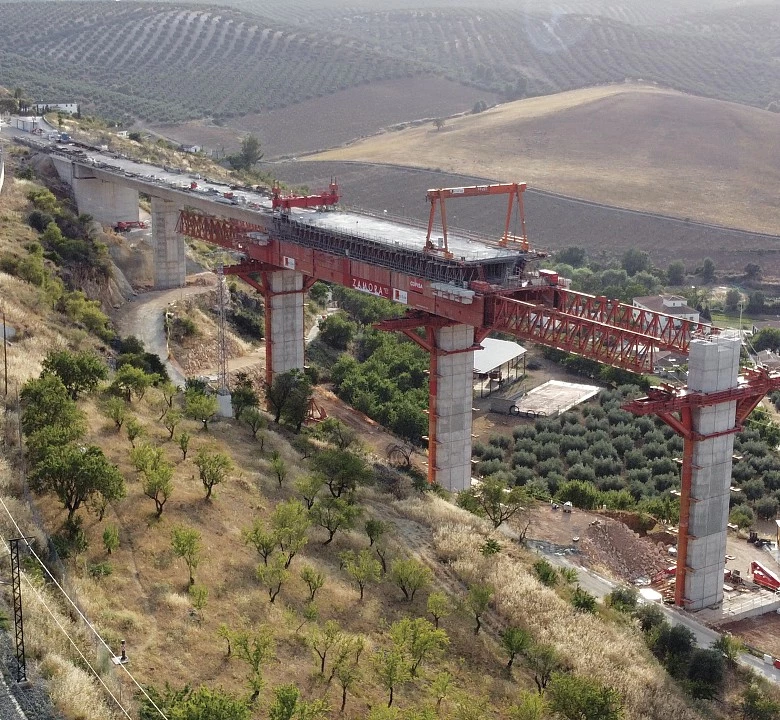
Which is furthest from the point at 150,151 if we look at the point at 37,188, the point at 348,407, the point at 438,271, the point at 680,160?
the point at 680,160

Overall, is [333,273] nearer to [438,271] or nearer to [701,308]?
[438,271]

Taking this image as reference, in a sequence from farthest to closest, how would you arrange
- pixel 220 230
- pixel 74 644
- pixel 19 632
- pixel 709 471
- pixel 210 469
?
pixel 220 230 < pixel 709 471 < pixel 210 469 < pixel 74 644 < pixel 19 632

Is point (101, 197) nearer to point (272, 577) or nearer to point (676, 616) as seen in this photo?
point (272, 577)

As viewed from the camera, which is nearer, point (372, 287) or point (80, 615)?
point (80, 615)

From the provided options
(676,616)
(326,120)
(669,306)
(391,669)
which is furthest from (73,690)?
(326,120)

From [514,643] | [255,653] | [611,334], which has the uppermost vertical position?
[611,334]

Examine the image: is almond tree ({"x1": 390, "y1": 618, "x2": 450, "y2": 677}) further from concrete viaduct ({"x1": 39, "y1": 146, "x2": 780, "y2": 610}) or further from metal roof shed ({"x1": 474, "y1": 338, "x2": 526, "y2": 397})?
metal roof shed ({"x1": 474, "y1": 338, "x2": 526, "y2": 397})

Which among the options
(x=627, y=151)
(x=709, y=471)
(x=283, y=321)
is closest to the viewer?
(x=709, y=471)
